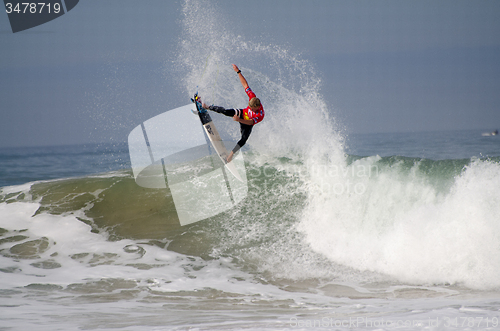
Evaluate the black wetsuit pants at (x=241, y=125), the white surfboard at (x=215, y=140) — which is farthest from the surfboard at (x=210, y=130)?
the black wetsuit pants at (x=241, y=125)

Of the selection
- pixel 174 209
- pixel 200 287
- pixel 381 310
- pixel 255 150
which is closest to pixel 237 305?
pixel 200 287

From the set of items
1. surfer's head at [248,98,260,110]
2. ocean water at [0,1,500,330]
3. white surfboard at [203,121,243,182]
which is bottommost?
ocean water at [0,1,500,330]

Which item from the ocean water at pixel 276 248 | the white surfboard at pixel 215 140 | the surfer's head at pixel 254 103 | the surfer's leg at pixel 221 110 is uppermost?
the surfer's head at pixel 254 103

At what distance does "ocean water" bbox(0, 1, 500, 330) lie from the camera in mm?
3816

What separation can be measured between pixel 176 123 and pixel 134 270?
9.69ft

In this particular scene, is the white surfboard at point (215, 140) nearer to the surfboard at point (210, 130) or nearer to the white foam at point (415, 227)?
the surfboard at point (210, 130)

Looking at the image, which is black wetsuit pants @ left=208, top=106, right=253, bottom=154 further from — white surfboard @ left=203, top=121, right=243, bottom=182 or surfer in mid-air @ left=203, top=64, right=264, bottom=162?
white surfboard @ left=203, top=121, right=243, bottom=182

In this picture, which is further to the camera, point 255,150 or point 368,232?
point 255,150

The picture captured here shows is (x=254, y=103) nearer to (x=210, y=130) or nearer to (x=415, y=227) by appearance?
(x=210, y=130)

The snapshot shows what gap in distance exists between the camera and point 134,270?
5469mm

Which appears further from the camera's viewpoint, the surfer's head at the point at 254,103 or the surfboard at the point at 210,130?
the surfboard at the point at 210,130

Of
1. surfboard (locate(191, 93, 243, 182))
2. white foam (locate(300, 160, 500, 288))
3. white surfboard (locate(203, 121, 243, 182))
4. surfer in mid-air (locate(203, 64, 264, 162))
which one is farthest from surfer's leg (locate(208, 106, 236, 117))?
white foam (locate(300, 160, 500, 288))

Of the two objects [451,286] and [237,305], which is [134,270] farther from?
[451,286]

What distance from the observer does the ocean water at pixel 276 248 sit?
12.5 ft
